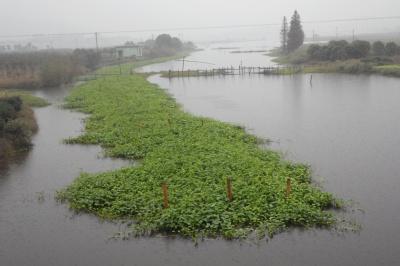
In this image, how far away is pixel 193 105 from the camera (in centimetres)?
3475

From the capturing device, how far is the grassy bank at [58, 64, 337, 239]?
13219 mm

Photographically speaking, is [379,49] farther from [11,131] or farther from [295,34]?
[11,131]

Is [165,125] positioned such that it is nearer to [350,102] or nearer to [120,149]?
[120,149]

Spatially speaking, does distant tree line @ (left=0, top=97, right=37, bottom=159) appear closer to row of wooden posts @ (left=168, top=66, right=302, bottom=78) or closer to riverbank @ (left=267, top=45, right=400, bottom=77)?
row of wooden posts @ (left=168, top=66, right=302, bottom=78)

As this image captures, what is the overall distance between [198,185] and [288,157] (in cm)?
603

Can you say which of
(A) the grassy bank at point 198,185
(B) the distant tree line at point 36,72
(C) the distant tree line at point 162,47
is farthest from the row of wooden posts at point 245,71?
(C) the distant tree line at point 162,47

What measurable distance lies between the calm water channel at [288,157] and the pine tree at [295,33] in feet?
151

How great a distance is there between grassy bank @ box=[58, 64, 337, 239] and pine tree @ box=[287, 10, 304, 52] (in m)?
60.2

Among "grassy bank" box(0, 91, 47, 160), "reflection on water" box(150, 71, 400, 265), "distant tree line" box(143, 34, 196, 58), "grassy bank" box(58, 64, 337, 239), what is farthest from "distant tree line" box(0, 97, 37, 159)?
"distant tree line" box(143, 34, 196, 58)

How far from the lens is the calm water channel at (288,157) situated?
12031 millimetres

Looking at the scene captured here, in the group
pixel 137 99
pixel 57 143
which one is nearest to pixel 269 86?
pixel 137 99

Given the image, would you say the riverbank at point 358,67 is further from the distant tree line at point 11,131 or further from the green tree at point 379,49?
the distant tree line at point 11,131

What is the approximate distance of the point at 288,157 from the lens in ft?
64.6

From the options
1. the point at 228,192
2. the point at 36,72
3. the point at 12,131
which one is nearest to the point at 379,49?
the point at 36,72
